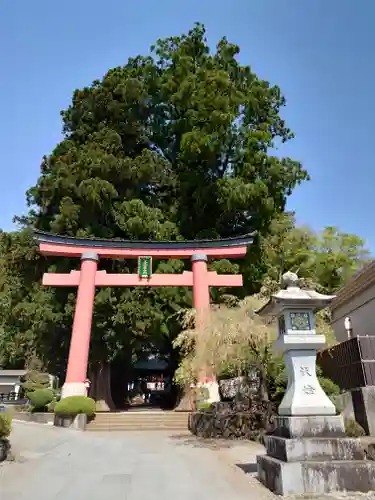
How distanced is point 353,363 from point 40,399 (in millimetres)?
12554

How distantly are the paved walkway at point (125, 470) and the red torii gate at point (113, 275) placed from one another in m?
4.90

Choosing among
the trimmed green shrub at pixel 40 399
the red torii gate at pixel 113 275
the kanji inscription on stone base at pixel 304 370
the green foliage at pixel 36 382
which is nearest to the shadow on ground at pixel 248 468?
the kanji inscription on stone base at pixel 304 370

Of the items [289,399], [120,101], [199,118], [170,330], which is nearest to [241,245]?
[170,330]

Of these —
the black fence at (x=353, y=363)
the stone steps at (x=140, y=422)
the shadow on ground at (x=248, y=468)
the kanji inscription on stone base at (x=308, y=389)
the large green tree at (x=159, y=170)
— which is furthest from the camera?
the large green tree at (x=159, y=170)

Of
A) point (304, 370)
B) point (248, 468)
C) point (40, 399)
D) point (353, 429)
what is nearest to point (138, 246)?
point (40, 399)

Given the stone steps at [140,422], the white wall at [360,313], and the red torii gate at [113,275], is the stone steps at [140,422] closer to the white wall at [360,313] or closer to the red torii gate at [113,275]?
the red torii gate at [113,275]

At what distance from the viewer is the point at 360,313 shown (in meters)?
13.6

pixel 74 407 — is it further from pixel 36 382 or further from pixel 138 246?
pixel 138 246

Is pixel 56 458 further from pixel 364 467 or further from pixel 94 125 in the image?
pixel 94 125

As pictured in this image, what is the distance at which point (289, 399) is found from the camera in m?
5.96

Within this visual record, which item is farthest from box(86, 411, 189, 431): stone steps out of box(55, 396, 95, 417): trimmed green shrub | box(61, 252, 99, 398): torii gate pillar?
box(61, 252, 99, 398): torii gate pillar

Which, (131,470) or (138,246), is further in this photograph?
(138,246)

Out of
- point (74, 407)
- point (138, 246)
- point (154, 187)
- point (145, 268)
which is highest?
point (154, 187)

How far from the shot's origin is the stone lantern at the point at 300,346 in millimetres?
5789
